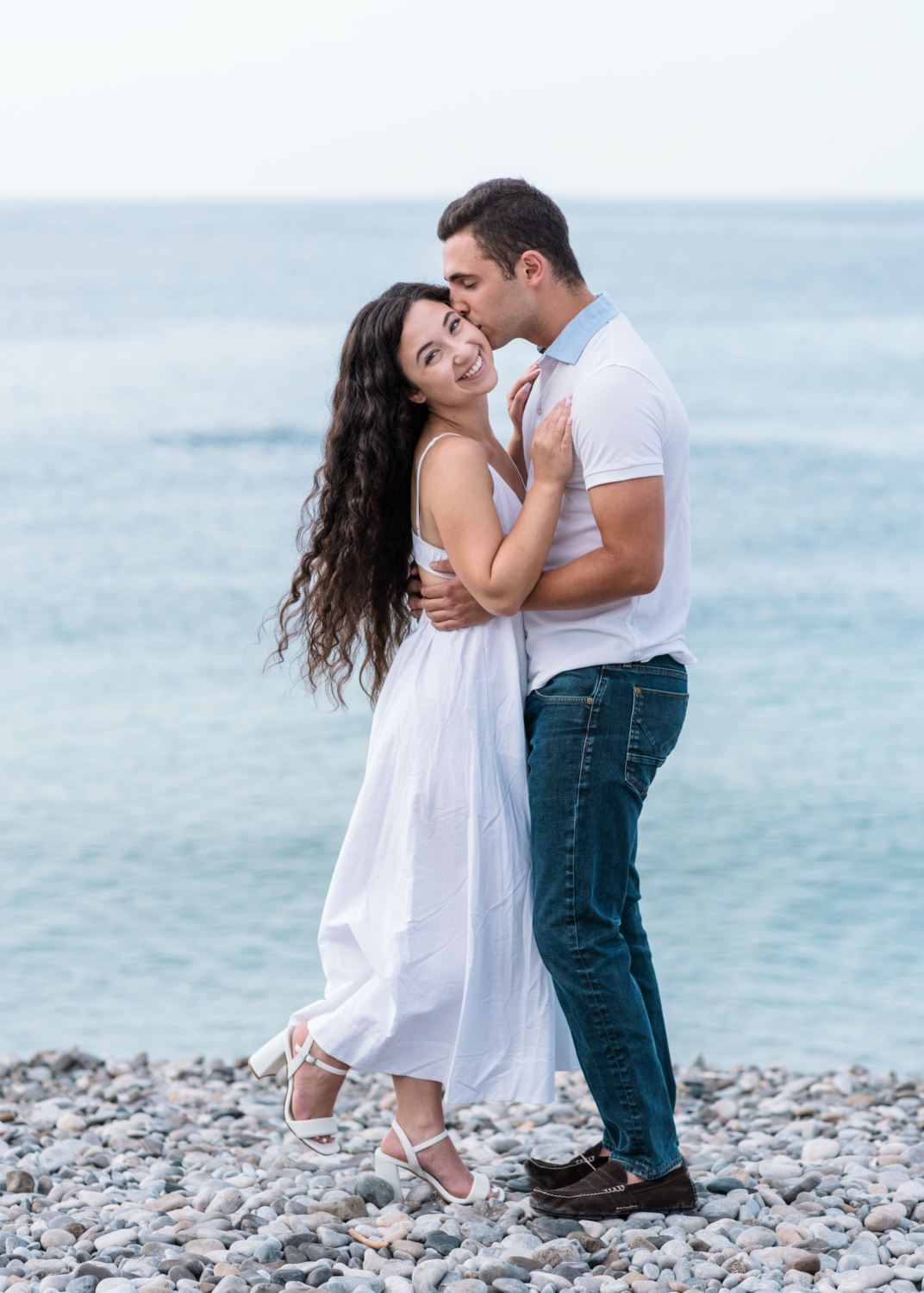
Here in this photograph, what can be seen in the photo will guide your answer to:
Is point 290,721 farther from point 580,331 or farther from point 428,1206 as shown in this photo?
point 580,331

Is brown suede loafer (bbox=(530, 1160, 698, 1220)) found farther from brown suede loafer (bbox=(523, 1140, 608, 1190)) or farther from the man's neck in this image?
the man's neck

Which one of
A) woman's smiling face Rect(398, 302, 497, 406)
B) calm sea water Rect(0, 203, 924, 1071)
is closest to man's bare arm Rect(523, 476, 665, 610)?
woman's smiling face Rect(398, 302, 497, 406)

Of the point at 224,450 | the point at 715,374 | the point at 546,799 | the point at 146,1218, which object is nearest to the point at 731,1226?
the point at 546,799

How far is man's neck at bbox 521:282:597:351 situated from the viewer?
2.96 metres

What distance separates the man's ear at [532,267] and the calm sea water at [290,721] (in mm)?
5484

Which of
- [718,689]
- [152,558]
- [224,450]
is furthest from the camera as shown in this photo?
[224,450]

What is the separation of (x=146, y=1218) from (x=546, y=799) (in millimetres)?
1332

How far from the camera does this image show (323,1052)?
3.20m

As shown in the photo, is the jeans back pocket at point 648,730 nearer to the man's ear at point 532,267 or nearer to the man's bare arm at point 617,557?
the man's bare arm at point 617,557

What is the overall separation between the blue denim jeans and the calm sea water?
468 centimetres

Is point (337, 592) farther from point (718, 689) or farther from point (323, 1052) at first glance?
point (718, 689)

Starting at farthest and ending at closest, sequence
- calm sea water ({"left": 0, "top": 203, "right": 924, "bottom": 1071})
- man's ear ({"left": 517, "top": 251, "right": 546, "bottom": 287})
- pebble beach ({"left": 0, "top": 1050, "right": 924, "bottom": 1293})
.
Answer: calm sea water ({"left": 0, "top": 203, "right": 924, "bottom": 1071}) → man's ear ({"left": 517, "top": 251, "right": 546, "bottom": 287}) → pebble beach ({"left": 0, "top": 1050, "right": 924, "bottom": 1293})

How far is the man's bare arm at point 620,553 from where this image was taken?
8.95 ft

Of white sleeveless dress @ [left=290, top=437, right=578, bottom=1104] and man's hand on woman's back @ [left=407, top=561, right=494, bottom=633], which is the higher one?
man's hand on woman's back @ [left=407, top=561, right=494, bottom=633]
